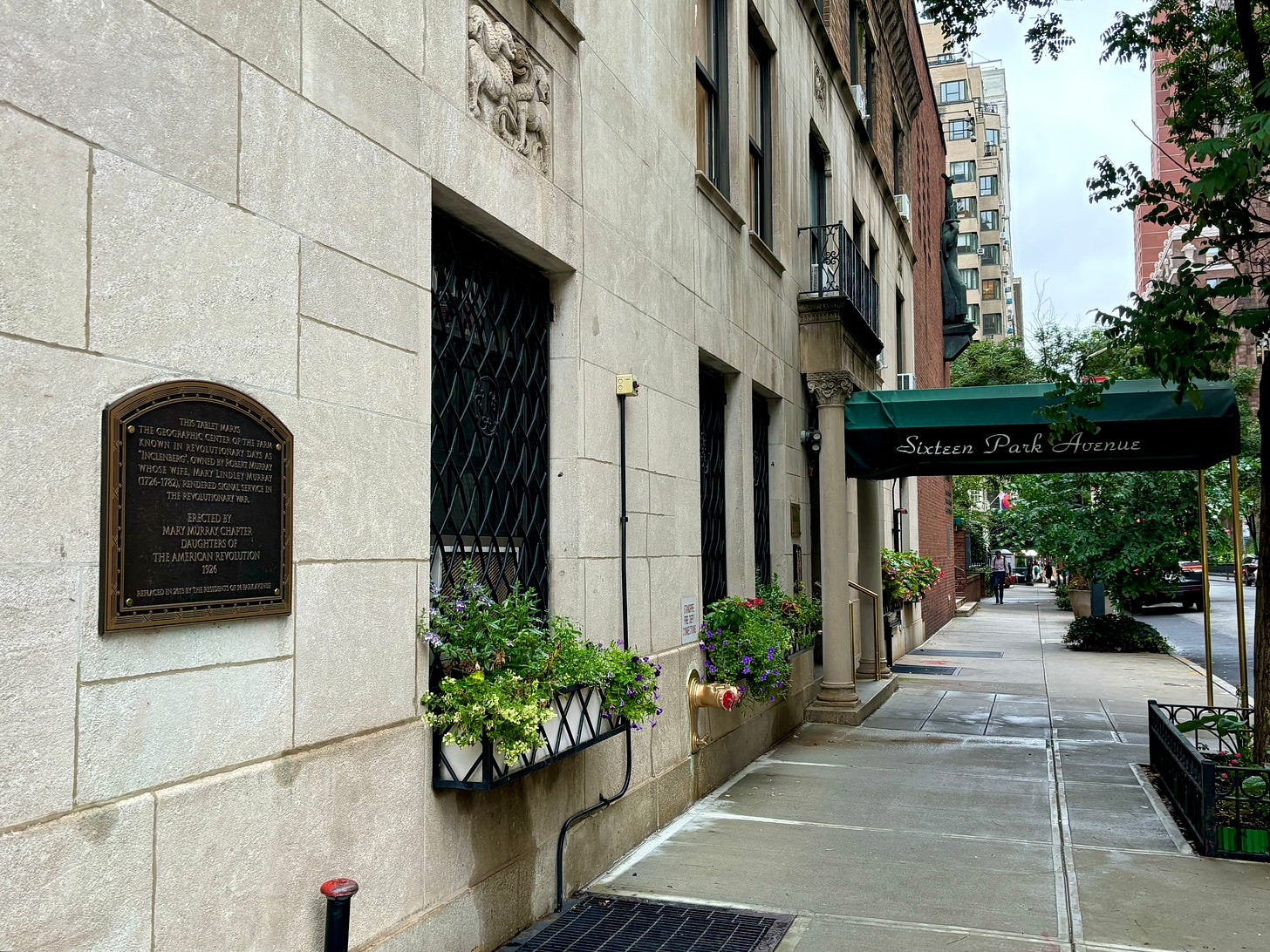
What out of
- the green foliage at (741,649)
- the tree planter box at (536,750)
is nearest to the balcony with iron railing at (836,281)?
the green foliage at (741,649)

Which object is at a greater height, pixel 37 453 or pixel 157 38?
pixel 157 38

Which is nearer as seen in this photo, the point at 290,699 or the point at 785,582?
the point at 290,699

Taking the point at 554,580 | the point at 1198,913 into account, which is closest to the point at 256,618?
the point at 554,580

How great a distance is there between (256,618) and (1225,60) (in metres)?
10.1

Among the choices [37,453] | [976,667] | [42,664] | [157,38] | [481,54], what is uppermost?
[481,54]

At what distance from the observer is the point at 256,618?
3891 millimetres

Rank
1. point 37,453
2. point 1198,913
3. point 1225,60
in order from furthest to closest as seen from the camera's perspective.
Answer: point 1225,60 < point 1198,913 < point 37,453

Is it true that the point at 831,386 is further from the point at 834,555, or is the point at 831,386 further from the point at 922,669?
the point at 922,669

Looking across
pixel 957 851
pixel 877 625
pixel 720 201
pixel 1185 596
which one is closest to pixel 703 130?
pixel 720 201

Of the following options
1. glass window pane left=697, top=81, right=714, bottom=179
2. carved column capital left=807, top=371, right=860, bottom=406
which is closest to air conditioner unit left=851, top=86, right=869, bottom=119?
carved column capital left=807, top=371, right=860, bottom=406

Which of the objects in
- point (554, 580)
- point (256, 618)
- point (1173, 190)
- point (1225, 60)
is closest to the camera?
point (256, 618)

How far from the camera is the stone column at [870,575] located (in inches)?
620

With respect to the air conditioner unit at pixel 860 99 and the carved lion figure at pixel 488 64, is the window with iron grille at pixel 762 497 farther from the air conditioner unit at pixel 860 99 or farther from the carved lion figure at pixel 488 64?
the air conditioner unit at pixel 860 99

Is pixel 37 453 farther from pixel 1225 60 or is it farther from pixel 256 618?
pixel 1225 60
